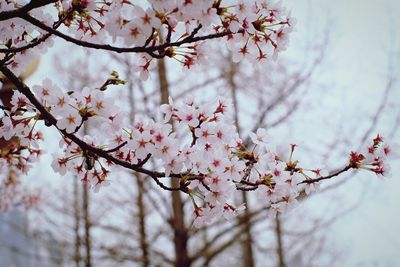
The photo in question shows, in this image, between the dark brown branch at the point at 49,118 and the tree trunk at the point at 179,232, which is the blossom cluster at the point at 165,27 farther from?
the tree trunk at the point at 179,232

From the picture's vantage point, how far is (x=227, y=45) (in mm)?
1912

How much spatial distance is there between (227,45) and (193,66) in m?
0.20

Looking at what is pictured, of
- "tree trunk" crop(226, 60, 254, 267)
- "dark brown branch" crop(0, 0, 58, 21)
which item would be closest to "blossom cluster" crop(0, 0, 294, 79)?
"dark brown branch" crop(0, 0, 58, 21)

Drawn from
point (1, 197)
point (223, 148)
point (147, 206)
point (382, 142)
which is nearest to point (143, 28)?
point (223, 148)

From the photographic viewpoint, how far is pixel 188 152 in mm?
1783

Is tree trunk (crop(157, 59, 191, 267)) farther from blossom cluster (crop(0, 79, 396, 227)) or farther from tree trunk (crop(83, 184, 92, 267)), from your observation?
blossom cluster (crop(0, 79, 396, 227))

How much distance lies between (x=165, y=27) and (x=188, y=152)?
1.88 ft

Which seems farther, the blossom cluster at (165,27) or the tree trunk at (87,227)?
the tree trunk at (87,227)

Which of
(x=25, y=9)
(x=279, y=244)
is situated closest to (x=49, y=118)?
(x=25, y=9)

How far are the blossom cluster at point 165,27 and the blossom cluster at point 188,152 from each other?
0.27 metres

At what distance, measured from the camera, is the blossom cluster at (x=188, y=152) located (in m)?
1.71

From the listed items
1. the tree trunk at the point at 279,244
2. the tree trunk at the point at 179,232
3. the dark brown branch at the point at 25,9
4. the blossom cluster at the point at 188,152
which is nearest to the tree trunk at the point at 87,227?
the tree trunk at the point at 179,232

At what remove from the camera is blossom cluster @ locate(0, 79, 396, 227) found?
67.5 inches

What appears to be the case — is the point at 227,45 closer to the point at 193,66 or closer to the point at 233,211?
the point at 193,66
